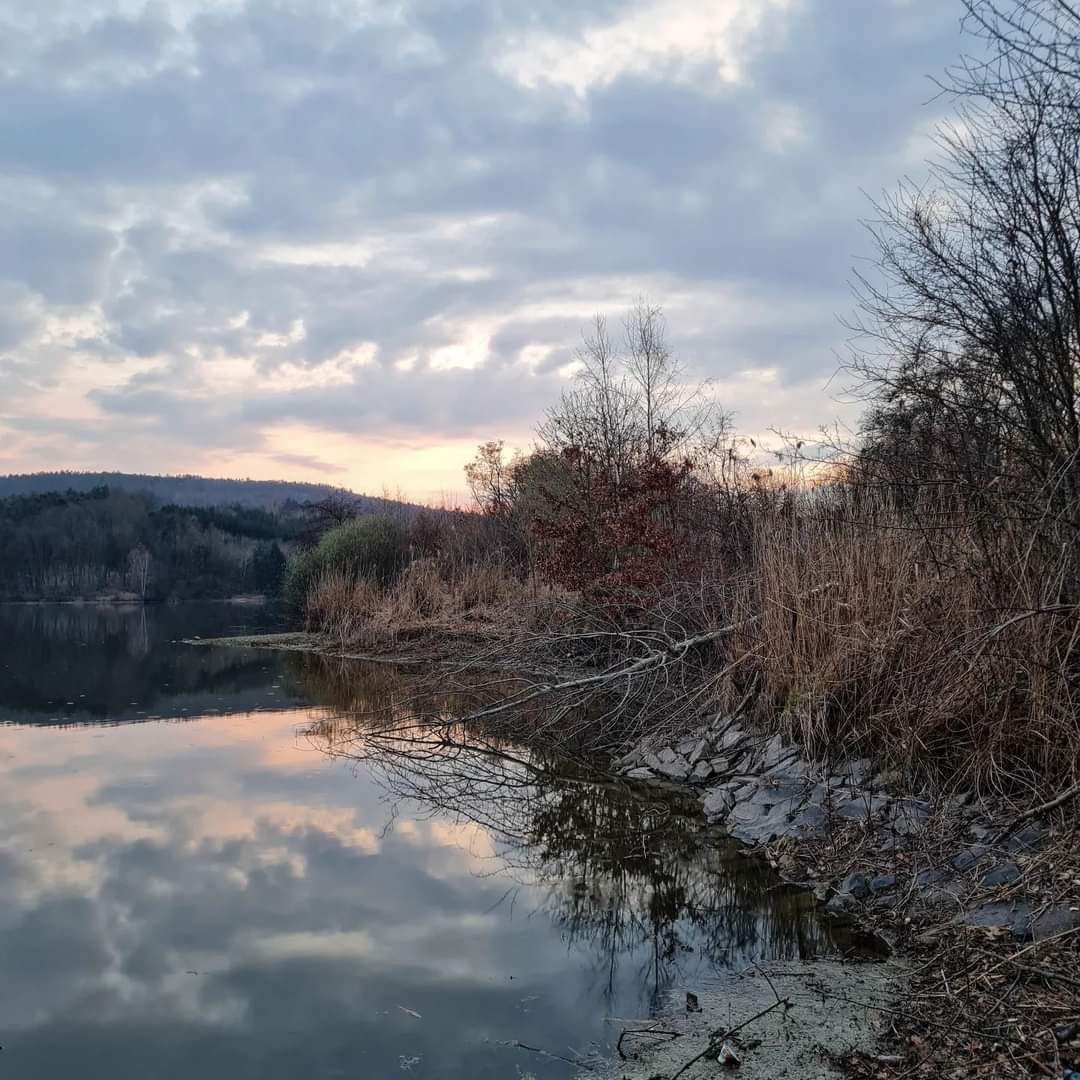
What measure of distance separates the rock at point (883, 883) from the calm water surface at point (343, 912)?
15.7 inches

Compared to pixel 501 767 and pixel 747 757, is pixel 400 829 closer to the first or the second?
pixel 501 767

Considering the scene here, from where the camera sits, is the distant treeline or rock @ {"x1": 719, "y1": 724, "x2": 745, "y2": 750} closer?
rock @ {"x1": 719, "y1": 724, "x2": 745, "y2": 750}

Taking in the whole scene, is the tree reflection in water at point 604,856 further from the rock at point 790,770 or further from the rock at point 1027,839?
the rock at point 1027,839

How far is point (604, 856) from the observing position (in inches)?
233

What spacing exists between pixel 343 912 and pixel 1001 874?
3.36m

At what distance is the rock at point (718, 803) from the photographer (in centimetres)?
683

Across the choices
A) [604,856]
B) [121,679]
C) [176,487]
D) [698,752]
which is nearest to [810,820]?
[604,856]

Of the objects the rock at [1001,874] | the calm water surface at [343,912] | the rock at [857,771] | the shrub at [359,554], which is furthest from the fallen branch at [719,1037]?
the shrub at [359,554]

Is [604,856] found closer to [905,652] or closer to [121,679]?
[905,652]

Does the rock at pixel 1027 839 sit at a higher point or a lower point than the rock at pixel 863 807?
higher

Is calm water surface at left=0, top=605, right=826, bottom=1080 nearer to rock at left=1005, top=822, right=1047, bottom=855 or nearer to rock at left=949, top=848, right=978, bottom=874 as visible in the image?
rock at left=949, top=848, right=978, bottom=874

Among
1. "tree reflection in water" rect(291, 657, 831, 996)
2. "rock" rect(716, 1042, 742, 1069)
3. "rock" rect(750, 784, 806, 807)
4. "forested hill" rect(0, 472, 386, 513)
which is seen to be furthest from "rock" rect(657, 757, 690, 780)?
"forested hill" rect(0, 472, 386, 513)

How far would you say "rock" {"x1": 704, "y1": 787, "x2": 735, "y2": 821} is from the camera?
683 cm

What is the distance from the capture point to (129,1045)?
140 inches
